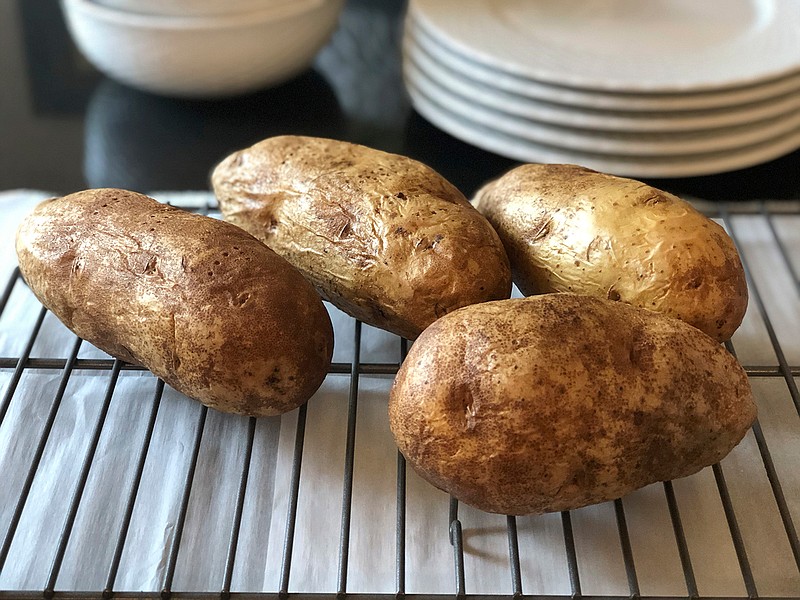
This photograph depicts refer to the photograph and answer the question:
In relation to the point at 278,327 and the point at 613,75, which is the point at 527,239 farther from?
the point at 613,75

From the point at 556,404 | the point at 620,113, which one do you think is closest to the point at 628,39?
the point at 620,113

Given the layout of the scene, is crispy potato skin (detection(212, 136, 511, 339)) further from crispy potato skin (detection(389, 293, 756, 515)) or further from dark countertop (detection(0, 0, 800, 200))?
dark countertop (detection(0, 0, 800, 200))

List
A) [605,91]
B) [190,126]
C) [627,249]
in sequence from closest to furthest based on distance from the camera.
Answer: [627,249] < [605,91] < [190,126]

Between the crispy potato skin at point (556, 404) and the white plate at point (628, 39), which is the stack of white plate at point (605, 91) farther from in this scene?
the crispy potato skin at point (556, 404)

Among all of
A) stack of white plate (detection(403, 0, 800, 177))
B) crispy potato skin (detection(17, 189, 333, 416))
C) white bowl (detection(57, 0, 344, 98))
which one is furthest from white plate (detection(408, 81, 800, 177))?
crispy potato skin (detection(17, 189, 333, 416))

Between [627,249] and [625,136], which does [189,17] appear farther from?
[627,249]
